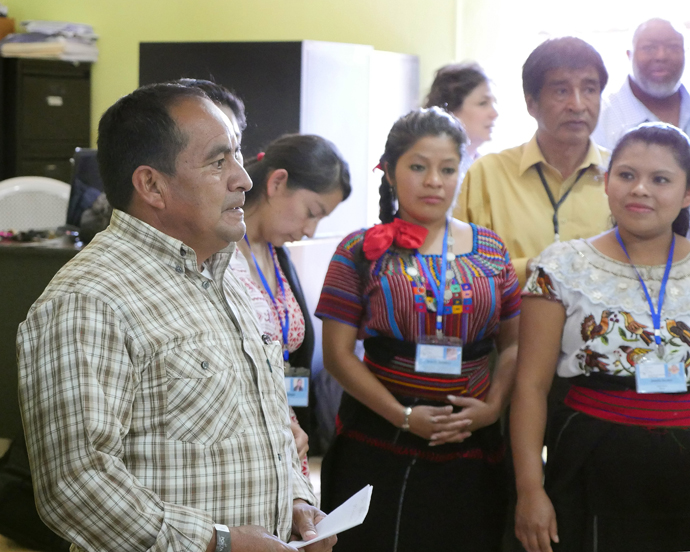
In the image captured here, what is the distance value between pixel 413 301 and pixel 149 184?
0.84m

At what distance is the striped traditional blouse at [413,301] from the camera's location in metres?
1.96

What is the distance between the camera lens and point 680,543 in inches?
68.1

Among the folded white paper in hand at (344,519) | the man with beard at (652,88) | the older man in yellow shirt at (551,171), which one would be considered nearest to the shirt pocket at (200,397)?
the folded white paper in hand at (344,519)

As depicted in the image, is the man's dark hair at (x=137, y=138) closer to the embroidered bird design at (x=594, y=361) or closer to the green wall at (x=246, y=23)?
the embroidered bird design at (x=594, y=361)

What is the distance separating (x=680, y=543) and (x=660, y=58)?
1.92 metres

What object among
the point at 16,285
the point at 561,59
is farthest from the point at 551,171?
the point at 16,285

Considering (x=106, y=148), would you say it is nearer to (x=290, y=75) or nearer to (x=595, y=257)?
(x=595, y=257)

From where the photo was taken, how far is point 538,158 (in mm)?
2295

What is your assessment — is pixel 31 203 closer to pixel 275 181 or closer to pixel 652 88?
pixel 275 181

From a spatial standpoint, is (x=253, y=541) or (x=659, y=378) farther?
(x=659, y=378)

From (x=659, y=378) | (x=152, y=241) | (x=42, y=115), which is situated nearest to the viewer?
(x=152, y=241)

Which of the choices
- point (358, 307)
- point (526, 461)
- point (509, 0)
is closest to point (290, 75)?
point (509, 0)

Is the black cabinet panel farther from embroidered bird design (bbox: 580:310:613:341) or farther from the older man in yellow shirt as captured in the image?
embroidered bird design (bbox: 580:310:613:341)

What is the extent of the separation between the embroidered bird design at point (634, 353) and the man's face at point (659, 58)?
1.59 m
